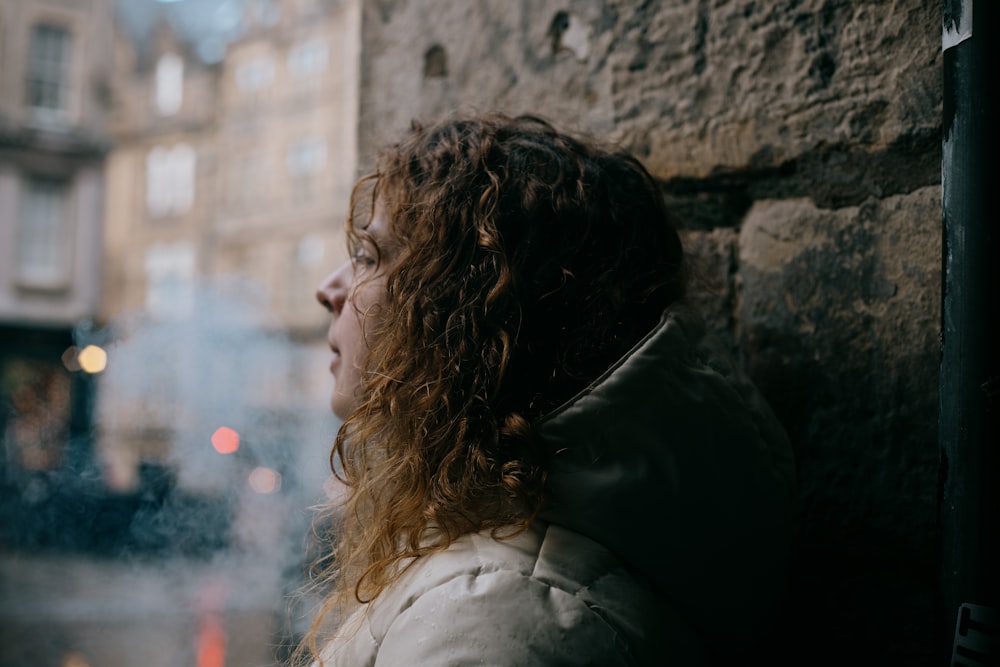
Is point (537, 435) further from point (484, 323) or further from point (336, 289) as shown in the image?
point (336, 289)

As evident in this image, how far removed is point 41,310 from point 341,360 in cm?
1415

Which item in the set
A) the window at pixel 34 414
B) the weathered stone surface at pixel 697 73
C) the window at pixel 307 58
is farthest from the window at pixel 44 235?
the weathered stone surface at pixel 697 73

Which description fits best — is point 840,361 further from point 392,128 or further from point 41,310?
point 41,310

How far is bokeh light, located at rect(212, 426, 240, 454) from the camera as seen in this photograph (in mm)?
7574

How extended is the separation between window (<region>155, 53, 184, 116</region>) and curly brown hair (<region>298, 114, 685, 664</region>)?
55.1 ft

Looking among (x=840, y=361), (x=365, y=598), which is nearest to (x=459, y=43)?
(x=840, y=361)

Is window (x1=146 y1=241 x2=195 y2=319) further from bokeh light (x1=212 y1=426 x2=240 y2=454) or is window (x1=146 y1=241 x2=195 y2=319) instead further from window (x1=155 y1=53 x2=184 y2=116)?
bokeh light (x1=212 y1=426 x2=240 y2=454)

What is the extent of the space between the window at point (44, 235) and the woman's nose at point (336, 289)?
556 inches

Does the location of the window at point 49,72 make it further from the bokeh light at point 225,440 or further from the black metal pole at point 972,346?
the black metal pole at point 972,346

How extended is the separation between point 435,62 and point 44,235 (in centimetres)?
1430

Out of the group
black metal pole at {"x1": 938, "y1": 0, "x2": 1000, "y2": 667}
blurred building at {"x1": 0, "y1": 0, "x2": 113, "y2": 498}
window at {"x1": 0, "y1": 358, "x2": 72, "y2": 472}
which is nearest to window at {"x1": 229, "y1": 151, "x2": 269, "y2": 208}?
blurred building at {"x1": 0, "y1": 0, "x2": 113, "y2": 498}

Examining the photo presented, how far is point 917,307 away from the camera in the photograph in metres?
1.11

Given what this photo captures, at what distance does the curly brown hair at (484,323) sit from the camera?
0.97 meters

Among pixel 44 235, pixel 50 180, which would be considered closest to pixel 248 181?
pixel 50 180
